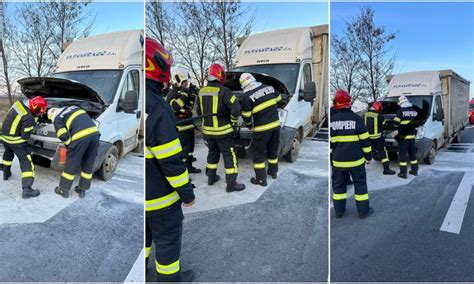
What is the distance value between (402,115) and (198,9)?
47.2 inches

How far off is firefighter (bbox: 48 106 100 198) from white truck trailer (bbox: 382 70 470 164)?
148cm

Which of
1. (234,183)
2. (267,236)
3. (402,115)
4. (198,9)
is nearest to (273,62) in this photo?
(198,9)

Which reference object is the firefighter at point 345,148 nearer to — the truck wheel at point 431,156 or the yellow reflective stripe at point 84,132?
the truck wheel at point 431,156

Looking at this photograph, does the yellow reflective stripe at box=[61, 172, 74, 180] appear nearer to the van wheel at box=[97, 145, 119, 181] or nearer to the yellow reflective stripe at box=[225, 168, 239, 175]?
the van wheel at box=[97, 145, 119, 181]

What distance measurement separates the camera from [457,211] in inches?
70.9

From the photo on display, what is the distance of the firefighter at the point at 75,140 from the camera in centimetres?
136

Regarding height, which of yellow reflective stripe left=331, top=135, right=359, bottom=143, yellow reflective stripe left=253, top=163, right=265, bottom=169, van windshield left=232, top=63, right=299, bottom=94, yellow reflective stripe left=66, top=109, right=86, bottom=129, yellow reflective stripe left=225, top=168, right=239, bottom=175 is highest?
van windshield left=232, top=63, right=299, bottom=94

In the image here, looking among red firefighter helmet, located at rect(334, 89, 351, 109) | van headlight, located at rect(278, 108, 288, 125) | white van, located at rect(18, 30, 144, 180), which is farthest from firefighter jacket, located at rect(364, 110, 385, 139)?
white van, located at rect(18, 30, 144, 180)

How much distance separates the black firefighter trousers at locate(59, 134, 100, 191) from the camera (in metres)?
1.40

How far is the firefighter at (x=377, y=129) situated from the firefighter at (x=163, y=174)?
0.98m

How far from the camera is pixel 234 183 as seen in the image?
57.4 inches

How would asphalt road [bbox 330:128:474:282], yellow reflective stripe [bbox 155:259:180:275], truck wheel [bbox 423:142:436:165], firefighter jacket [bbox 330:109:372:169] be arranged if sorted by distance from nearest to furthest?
1. yellow reflective stripe [bbox 155:259:180:275]
2. firefighter jacket [bbox 330:109:372:169]
3. asphalt road [bbox 330:128:474:282]
4. truck wheel [bbox 423:142:436:165]

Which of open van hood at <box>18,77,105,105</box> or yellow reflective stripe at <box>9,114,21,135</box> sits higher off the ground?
open van hood at <box>18,77,105,105</box>

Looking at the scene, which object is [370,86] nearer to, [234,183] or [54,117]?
[234,183]
